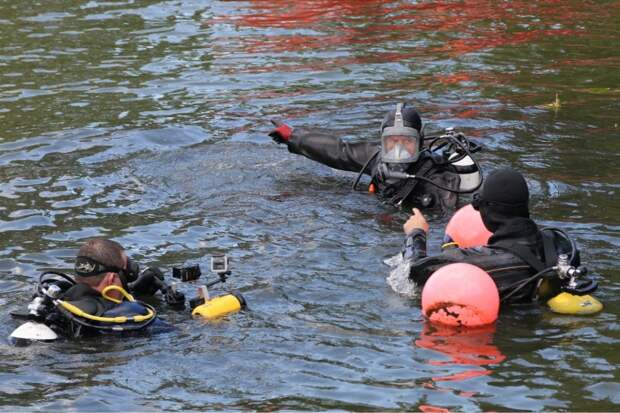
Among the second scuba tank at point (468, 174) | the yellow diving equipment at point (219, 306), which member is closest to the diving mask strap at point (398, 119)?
the second scuba tank at point (468, 174)

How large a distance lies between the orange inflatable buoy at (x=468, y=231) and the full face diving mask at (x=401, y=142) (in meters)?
1.42

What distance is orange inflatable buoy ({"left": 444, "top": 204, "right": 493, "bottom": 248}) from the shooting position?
24.9ft

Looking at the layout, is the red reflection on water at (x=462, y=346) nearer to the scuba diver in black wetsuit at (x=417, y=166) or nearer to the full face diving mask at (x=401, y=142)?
the scuba diver in black wetsuit at (x=417, y=166)

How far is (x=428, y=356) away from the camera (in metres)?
6.32

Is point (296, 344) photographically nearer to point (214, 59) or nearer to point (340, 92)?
point (340, 92)

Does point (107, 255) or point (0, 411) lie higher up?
point (107, 255)

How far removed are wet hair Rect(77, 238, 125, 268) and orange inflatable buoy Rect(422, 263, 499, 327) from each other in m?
1.92

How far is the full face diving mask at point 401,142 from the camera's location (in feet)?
30.0

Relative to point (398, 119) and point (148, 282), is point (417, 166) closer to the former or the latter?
point (398, 119)

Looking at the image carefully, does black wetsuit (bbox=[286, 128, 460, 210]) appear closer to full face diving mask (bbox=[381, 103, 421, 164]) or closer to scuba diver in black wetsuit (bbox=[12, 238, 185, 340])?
full face diving mask (bbox=[381, 103, 421, 164])

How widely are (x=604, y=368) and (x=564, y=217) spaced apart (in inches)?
115

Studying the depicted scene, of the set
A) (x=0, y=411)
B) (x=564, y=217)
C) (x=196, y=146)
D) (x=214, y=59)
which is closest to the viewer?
(x=0, y=411)

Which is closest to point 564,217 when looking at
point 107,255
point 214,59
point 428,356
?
point 428,356

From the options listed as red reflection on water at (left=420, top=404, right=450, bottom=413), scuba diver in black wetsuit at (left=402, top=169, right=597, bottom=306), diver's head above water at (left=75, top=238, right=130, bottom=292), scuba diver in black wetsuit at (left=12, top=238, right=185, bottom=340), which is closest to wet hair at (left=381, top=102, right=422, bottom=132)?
scuba diver in black wetsuit at (left=402, top=169, right=597, bottom=306)
